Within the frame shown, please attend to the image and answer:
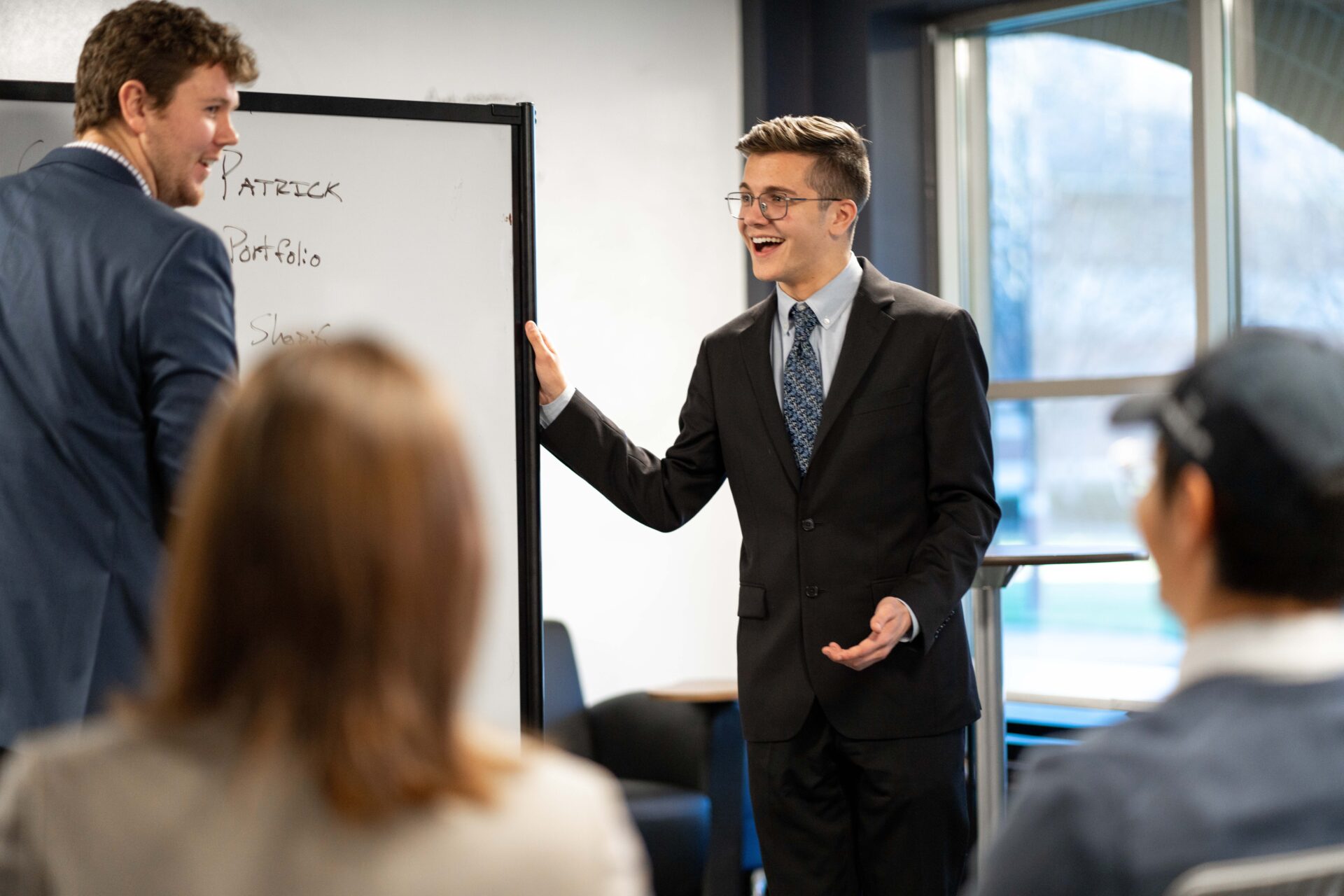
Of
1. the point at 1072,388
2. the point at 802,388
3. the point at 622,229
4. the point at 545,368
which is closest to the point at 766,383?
the point at 802,388

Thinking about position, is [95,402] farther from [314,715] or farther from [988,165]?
[988,165]

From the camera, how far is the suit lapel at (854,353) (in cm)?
236

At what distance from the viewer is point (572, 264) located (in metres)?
4.23

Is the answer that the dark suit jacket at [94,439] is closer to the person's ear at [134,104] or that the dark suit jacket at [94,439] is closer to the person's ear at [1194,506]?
the person's ear at [134,104]

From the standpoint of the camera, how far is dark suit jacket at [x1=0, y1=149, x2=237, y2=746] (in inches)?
63.7

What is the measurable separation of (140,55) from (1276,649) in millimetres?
1501

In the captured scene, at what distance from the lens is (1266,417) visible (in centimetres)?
88

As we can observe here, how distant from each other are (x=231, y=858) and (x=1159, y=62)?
4.27 meters

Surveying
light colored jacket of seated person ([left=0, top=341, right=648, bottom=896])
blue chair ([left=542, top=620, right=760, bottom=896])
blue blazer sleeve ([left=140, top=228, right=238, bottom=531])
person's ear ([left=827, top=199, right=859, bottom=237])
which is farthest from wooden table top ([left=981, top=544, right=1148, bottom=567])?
light colored jacket of seated person ([left=0, top=341, right=648, bottom=896])

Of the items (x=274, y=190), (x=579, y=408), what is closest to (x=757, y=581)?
(x=579, y=408)

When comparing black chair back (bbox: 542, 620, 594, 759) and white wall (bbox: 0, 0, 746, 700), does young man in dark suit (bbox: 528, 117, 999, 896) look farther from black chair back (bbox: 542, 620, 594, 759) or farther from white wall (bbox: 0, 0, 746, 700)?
white wall (bbox: 0, 0, 746, 700)

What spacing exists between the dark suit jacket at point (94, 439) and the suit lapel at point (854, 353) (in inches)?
42.6

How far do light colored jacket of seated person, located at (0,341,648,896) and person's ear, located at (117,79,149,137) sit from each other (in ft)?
3.64

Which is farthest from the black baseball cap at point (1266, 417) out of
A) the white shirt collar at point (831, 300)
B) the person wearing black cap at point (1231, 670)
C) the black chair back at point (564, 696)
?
the black chair back at point (564, 696)
